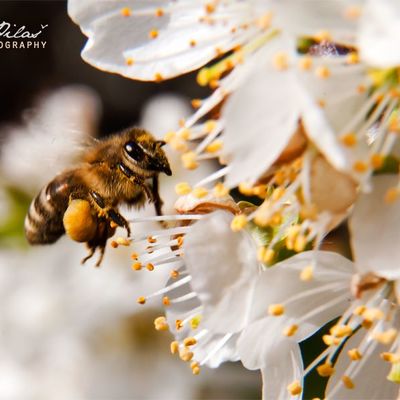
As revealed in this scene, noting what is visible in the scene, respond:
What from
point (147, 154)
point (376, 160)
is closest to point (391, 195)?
point (376, 160)

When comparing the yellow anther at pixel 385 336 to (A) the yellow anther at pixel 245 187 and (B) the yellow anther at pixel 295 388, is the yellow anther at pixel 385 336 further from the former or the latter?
(A) the yellow anther at pixel 245 187

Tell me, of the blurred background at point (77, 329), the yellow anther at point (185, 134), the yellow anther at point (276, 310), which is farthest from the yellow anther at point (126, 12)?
the blurred background at point (77, 329)

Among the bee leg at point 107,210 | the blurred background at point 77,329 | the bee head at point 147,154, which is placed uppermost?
the bee head at point 147,154

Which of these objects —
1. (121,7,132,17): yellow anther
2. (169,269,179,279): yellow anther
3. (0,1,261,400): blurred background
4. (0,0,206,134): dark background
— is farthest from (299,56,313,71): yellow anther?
(0,0,206,134): dark background

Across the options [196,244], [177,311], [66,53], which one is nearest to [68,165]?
[177,311]

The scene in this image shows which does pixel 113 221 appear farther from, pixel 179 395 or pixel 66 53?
pixel 66 53

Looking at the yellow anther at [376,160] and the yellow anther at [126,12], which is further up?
the yellow anther at [126,12]

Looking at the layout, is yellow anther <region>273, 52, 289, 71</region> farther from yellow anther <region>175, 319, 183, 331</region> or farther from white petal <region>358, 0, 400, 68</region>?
yellow anther <region>175, 319, 183, 331</region>
